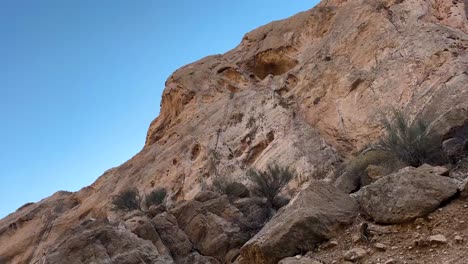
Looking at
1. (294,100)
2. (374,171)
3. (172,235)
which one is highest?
(294,100)

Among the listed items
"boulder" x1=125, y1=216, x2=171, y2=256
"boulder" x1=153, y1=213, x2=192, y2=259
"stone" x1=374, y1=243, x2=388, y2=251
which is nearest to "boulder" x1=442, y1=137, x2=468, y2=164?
"stone" x1=374, y1=243, x2=388, y2=251

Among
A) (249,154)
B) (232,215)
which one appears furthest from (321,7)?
(232,215)

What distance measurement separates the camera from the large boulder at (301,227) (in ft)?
26.3

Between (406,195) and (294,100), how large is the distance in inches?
542

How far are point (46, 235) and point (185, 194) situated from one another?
7801 millimetres

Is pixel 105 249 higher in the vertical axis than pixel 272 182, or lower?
higher

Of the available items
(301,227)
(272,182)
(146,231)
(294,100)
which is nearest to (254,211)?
(272,182)

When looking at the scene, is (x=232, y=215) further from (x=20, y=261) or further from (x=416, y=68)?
(x=20, y=261)

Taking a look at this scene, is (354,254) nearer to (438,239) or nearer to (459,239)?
(438,239)

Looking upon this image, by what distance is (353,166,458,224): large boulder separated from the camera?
7.43 m

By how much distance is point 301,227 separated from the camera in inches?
320

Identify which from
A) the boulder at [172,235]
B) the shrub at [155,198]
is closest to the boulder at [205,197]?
the boulder at [172,235]

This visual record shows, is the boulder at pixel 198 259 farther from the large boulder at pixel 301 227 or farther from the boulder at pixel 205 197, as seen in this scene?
the boulder at pixel 205 197

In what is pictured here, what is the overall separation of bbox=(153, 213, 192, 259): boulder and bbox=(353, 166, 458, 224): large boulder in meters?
5.00
